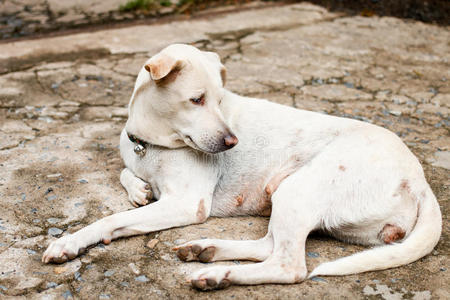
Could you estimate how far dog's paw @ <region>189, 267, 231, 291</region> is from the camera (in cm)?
227

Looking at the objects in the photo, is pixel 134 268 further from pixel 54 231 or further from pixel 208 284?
pixel 54 231

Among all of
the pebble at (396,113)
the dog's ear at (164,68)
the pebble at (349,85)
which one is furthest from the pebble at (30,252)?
the pebble at (349,85)

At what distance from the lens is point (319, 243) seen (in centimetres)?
270

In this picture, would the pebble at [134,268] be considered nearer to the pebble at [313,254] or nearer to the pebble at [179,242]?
the pebble at [179,242]

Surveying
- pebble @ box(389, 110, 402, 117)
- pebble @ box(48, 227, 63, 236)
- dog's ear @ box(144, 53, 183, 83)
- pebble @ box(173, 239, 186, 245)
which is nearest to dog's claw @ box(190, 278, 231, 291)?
pebble @ box(173, 239, 186, 245)

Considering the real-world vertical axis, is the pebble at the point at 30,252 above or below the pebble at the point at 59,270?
above

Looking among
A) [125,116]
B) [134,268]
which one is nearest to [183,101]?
[134,268]

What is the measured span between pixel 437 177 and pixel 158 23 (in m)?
4.29

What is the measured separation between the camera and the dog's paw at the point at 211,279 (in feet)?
7.43

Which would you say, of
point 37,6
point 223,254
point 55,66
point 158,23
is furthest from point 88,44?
point 223,254

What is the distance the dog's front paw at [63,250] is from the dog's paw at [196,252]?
0.50 metres

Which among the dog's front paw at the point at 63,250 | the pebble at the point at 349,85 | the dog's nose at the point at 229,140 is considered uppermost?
the dog's nose at the point at 229,140

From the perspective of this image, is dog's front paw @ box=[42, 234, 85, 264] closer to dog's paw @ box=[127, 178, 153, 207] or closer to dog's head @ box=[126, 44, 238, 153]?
dog's paw @ box=[127, 178, 153, 207]

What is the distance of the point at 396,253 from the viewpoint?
7.91 feet
